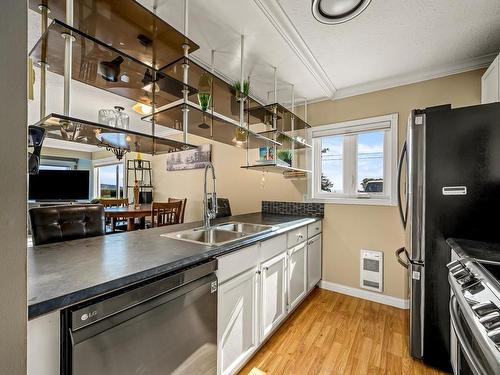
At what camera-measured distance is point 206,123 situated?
193 centimetres

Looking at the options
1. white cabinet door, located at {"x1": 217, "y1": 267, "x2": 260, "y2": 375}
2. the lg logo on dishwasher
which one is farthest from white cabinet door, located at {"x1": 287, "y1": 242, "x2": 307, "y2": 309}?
the lg logo on dishwasher

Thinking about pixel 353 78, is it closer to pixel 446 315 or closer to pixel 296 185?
pixel 296 185

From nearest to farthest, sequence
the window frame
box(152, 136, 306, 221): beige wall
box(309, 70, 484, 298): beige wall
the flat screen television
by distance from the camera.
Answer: box(309, 70, 484, 298): beige wall → box(152, 136, 306, 221): beige wall → the flat screen television → the window frame

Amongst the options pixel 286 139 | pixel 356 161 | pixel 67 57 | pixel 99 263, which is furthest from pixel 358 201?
pixel 67 57

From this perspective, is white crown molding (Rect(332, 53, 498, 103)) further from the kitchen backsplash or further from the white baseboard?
the white baseboard

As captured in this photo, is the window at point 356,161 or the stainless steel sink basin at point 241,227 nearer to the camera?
the stainless steel sink basin at point 241,227

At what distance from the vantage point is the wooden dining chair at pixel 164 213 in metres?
3.28

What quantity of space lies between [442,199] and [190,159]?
3.74 meters

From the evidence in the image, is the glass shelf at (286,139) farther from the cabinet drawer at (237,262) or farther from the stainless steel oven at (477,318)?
the stainless steel oven at (477,318)

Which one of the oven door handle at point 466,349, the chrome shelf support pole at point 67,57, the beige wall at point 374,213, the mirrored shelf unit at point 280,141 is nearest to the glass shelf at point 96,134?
the chrome shelf support pole at point 67,57

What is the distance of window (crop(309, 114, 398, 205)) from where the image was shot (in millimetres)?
2607

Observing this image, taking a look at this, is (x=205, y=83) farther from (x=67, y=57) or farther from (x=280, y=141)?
(x=280, y=141)

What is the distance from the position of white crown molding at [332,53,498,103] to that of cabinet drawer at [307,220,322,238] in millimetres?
1554

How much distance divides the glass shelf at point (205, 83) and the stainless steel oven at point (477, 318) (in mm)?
1703
